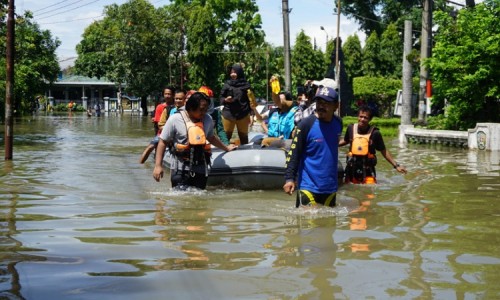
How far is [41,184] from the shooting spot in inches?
441

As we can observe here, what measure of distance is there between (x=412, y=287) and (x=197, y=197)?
4.75 metres

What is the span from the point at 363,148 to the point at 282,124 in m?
2.09

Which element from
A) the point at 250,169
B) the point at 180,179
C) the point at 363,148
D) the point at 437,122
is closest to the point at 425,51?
the point at 437,122

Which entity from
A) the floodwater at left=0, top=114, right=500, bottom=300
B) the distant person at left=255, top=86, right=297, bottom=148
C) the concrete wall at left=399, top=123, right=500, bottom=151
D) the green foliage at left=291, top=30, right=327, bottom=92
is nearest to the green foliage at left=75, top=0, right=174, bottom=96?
the green foliage at left=291, top=30, right=327, bottom=92

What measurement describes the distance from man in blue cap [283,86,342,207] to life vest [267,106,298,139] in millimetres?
4342

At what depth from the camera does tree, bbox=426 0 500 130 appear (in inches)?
842

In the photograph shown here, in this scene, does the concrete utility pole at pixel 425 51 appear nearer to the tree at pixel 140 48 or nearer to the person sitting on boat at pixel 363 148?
the person sitting on boat at pixel 363 148

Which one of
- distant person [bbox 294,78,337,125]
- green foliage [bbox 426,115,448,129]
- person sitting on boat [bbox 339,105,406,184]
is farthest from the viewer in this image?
green foliage [bbox 426,115,448,129]

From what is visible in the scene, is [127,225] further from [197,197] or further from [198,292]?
[198,292]

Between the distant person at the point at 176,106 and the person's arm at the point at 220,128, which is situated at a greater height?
the distant person at the point at 176,106

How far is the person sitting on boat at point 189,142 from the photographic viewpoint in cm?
872

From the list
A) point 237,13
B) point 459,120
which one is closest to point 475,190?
point 459,120

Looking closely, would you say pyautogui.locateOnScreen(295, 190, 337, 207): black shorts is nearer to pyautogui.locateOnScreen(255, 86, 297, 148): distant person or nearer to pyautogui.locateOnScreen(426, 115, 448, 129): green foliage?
pyautogui.locateOnScreen(255, 86, 297, 148): distant person

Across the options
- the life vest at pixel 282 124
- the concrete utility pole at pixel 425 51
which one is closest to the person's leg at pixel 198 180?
the life vest at pixel 282 124
